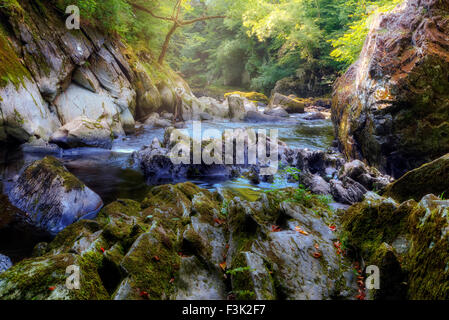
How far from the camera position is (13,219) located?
4.44m

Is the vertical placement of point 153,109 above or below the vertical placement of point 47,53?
below

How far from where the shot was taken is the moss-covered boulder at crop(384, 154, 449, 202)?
3148 millimetres

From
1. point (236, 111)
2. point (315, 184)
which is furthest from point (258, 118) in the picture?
point (315, 184)

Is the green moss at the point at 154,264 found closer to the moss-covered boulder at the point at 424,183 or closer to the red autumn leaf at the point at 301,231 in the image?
the red autumn leaf at the point at 301,231

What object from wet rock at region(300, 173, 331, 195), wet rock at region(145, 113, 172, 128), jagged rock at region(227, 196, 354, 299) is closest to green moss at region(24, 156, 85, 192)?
jagged rock at region(227, 196, 354, 299)

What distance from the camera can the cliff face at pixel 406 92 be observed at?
556 cm

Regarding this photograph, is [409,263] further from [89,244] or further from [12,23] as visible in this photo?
[12,23]

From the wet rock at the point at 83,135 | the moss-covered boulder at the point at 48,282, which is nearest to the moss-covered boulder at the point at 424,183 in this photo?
the moss-covered boulder at the point at 48,282

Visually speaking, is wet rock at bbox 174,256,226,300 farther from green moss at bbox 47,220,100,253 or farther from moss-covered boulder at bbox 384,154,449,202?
moss-covered boulder at bbox 384,154,449,202

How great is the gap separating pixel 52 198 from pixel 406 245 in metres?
5.36

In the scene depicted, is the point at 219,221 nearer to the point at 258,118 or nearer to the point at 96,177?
the point at 96,177

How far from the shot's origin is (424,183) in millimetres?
3346
